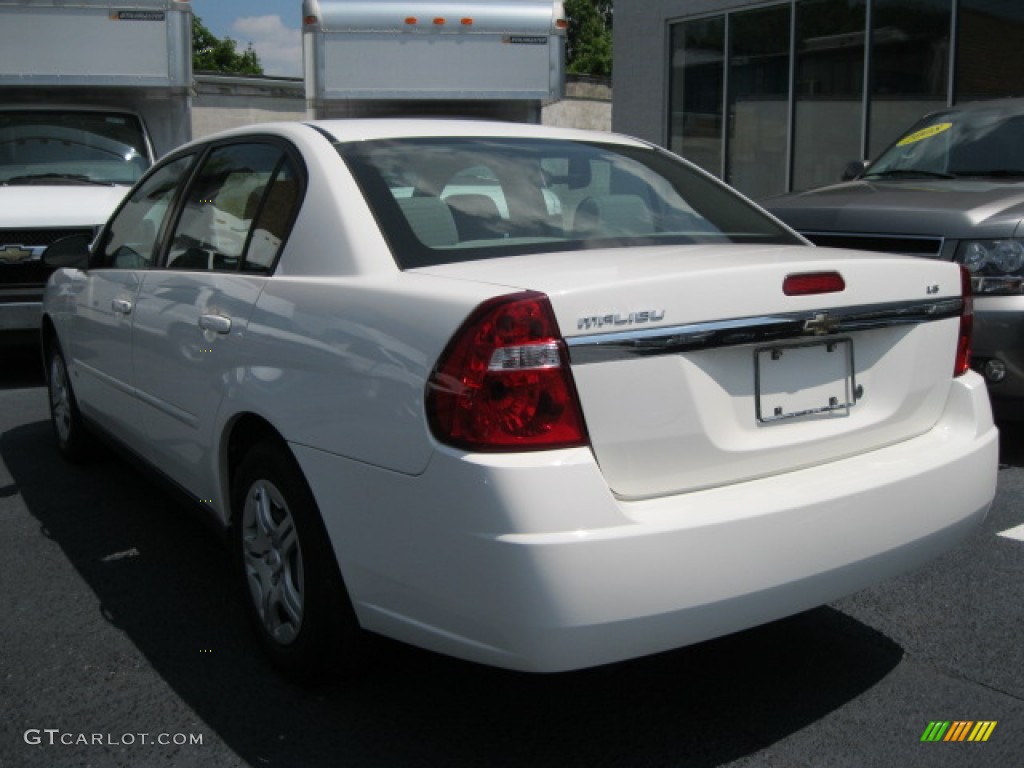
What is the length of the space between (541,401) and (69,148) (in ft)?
23.9

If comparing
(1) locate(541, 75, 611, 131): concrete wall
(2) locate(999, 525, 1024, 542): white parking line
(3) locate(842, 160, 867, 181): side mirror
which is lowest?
(2) locate(999, 525, 1024, 542): white parking line

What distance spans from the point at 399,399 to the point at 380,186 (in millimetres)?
838

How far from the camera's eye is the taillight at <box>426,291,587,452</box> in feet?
8.56

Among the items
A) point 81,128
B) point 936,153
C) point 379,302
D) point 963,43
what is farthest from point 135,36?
point 963,43

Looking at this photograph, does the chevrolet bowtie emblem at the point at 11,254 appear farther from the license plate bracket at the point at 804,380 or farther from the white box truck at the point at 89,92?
the license plate bracket at the point at 804,380

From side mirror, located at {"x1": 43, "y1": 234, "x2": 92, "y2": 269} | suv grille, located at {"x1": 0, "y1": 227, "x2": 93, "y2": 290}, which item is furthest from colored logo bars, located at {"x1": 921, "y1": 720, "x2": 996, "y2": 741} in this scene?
suv grille, located at {"x1": 0, "y1": 227, "x2": 93, "y2": 290}

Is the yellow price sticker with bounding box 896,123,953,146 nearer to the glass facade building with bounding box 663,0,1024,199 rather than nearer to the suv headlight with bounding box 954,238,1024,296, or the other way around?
the suv headlight with bounding box 954,238,1024,296

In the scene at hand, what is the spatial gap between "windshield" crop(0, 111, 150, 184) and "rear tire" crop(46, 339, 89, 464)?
9.80 ft

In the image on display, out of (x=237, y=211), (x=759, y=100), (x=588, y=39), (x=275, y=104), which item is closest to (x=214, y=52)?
(x=588, y=39)

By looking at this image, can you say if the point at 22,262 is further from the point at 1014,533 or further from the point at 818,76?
→ the point at 818,76

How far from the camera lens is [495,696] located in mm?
3322

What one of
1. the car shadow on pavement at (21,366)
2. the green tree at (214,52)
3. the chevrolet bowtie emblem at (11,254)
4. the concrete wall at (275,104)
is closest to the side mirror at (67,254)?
the chevrolet bowtie emblem at (11,254)

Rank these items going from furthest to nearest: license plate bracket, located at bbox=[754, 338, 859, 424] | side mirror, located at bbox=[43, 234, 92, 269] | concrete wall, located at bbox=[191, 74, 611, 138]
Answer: concrete wall, located at bbox=[191, 74, 611, 138] → side mirror, located at bbox=[43, 234, 92, 269] → license plate bracket, located at bbox=[754, 338, 859, 424]

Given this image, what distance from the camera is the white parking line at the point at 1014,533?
4684 millimetres
